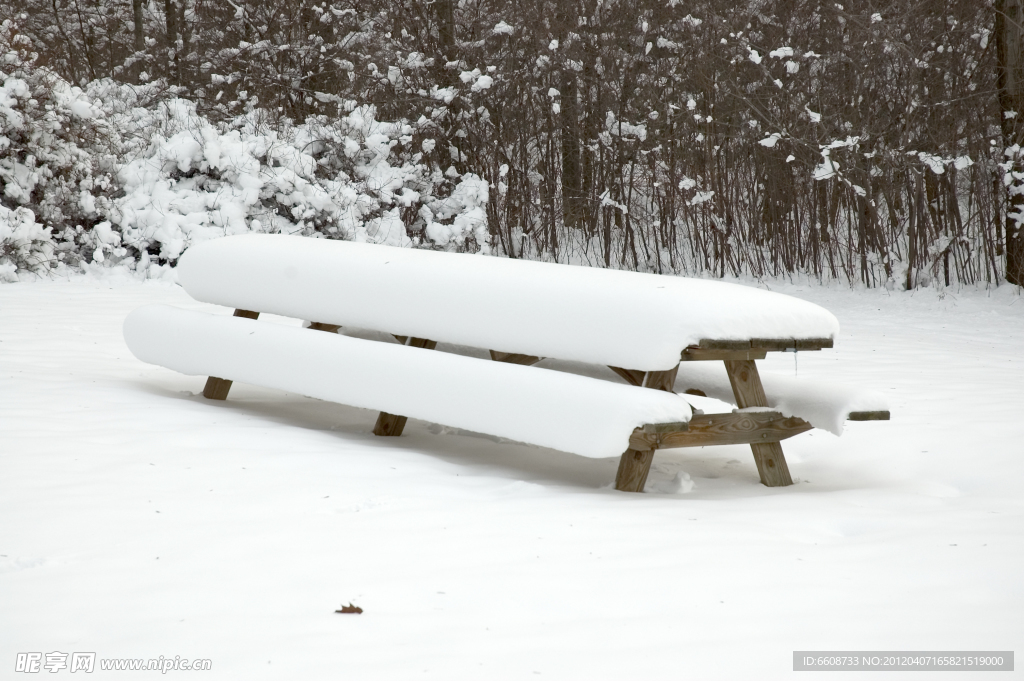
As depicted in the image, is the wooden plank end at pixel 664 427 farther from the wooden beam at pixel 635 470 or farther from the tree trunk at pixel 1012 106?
the tree trunk at pixel 1012 106

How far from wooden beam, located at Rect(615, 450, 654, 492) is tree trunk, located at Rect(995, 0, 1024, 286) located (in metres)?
6.34

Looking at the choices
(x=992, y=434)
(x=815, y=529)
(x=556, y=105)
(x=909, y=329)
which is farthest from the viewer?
(x=556, y=105)

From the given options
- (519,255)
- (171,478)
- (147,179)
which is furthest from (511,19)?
(171,478)

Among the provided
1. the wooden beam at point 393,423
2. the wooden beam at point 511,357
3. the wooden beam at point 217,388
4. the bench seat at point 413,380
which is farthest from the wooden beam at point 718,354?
the wooden beam at point 217,388

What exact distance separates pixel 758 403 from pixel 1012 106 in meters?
6.38

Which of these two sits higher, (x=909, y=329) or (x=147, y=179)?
(x=147, y=179)

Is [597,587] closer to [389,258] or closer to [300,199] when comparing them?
[389,258]

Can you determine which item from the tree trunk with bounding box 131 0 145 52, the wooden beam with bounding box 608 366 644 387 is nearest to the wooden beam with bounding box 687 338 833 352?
the wooden beam with bounding box 608 366 644 387

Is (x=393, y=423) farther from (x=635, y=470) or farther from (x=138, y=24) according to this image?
(x=138, y=24)

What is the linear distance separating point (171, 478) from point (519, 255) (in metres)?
8.23

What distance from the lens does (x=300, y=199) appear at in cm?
1003

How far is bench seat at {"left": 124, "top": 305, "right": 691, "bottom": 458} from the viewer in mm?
3240

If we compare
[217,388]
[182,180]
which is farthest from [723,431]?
[182,180]

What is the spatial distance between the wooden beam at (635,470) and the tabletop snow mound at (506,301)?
358mm
